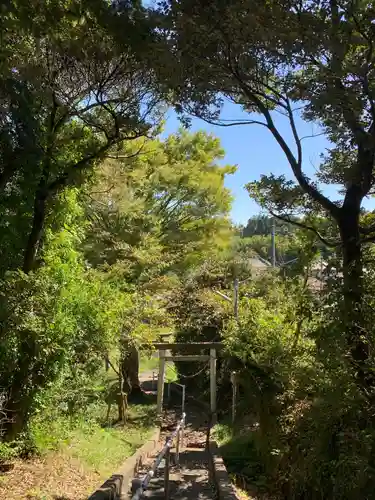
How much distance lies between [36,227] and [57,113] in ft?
5.64

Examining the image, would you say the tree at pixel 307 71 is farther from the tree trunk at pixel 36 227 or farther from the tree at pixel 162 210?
the tree at pixel 162 210

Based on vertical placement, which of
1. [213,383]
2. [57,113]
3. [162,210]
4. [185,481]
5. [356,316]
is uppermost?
[162,210]

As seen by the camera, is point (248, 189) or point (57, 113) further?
point (57, 113)

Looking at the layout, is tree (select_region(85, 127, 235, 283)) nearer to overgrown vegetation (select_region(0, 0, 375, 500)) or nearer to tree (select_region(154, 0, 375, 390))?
overgrown vegetation (select_region(0, 0, 375, 500))

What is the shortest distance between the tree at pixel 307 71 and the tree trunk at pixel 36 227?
2.37m

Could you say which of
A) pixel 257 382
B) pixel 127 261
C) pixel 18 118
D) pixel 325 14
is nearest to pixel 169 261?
pixel 127 261

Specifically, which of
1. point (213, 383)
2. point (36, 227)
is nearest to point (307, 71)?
point (36, 227)

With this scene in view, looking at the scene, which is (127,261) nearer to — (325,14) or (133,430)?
(133,430)

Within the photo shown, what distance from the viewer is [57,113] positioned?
6949 millimetres

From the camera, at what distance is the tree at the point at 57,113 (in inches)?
211

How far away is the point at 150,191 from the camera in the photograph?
1445 centimetres

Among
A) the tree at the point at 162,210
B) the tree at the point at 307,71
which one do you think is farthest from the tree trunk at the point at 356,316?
the tree at the point at 162,210

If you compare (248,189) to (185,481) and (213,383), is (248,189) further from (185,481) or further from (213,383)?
(213,383)

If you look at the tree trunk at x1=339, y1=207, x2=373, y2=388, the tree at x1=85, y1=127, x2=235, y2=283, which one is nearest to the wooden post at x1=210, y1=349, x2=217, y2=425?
the tree at x1=85, y1=127, x2=235, y2=283
